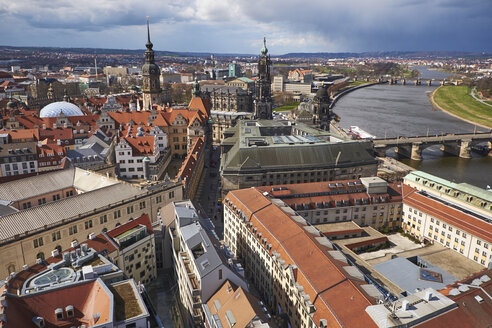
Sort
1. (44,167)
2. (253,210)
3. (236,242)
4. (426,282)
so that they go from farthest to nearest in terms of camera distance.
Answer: (44,167) → (236,242) → (253,210) → (426,282)

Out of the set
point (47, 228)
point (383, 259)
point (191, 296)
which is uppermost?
point (47, 228)

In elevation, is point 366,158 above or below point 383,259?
above

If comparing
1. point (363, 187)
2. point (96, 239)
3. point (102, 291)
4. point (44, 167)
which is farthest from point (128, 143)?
point (102, 291)

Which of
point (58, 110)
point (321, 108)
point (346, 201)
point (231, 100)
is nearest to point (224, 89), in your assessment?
point (231, 100)

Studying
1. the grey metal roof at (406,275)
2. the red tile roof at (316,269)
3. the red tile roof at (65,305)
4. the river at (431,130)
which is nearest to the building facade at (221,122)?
the river at (431,130)

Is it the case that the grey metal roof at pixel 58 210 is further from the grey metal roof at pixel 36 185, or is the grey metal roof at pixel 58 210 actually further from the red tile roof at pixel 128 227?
the grey metal roof at pixel 36 185

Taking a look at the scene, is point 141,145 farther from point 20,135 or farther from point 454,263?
point 454,263

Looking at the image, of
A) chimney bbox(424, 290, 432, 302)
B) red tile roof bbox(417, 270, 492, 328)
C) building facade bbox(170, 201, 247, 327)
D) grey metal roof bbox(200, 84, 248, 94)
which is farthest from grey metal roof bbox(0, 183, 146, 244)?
grey metal roof bbox(200, 84, 248, 94)

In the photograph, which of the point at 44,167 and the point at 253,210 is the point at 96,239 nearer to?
the point at 253,210
